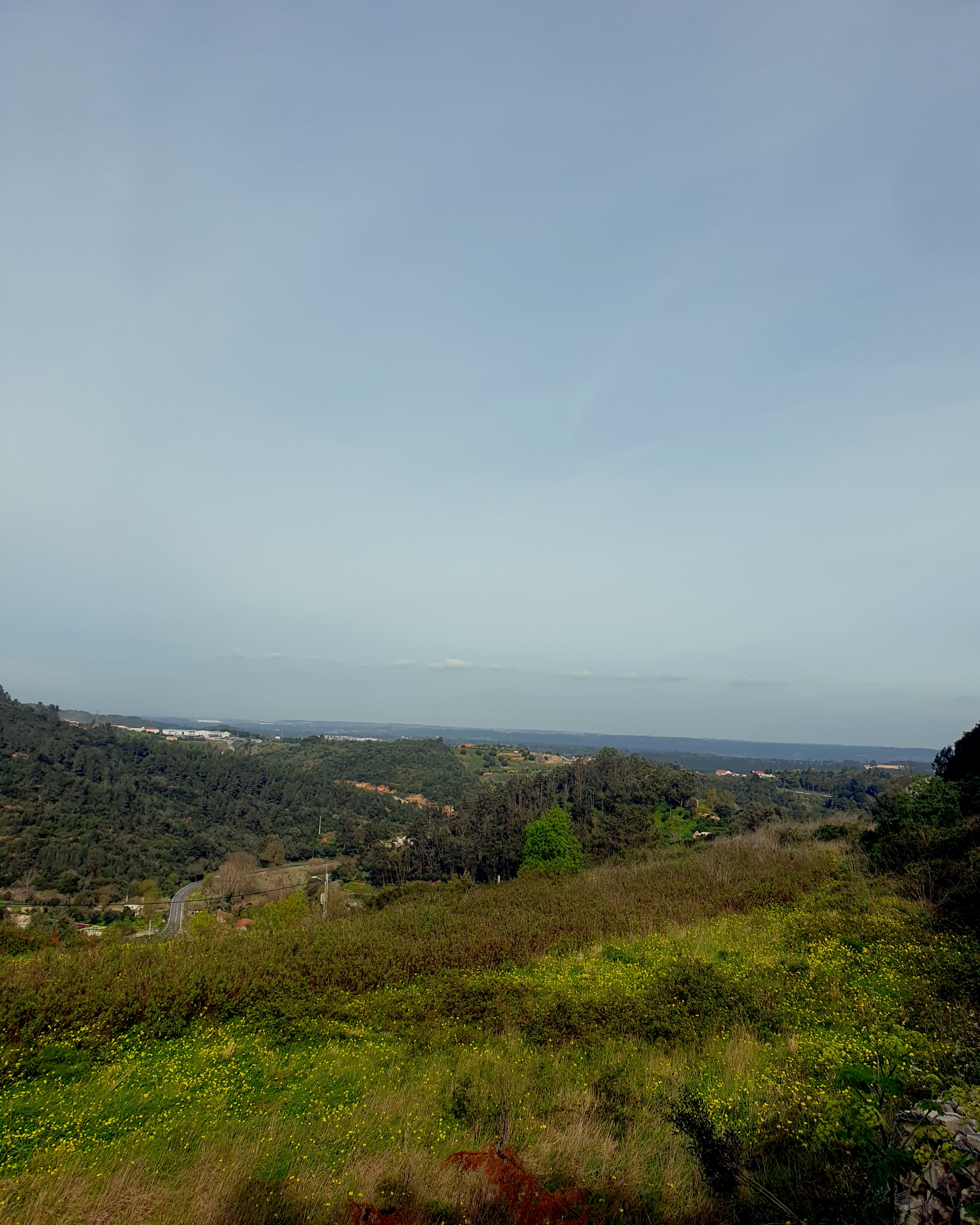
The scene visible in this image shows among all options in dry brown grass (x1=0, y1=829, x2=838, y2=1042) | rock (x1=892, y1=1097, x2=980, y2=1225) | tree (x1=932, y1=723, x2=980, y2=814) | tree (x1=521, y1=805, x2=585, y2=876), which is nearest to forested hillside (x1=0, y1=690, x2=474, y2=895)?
tree (x1=521, y1=805, x2=585, y2=876)

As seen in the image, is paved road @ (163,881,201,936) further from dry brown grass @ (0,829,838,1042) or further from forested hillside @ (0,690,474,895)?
dry brown grass @ (0,829,838,1042)

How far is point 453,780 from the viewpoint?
106188 mm

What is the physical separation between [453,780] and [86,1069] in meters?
101

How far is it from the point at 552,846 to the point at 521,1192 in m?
37.1

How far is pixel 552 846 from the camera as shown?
131ft

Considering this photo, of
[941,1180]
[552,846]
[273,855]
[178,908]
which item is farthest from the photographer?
[273,855]

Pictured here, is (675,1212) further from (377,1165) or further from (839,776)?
(839,776)

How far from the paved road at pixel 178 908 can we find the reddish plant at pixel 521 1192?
108ft

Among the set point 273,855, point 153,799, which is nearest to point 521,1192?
→ point 273,855

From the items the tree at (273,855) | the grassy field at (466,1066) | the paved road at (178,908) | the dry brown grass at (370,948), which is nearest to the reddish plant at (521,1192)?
the grassy field at (466,1066)

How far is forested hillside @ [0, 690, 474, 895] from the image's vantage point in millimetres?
56531

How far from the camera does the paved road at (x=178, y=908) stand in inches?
1482

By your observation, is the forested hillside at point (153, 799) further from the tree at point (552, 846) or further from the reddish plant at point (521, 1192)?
the reddish plant at point (521, 1192)

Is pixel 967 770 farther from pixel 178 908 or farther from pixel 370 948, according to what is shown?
pixel 178 908
